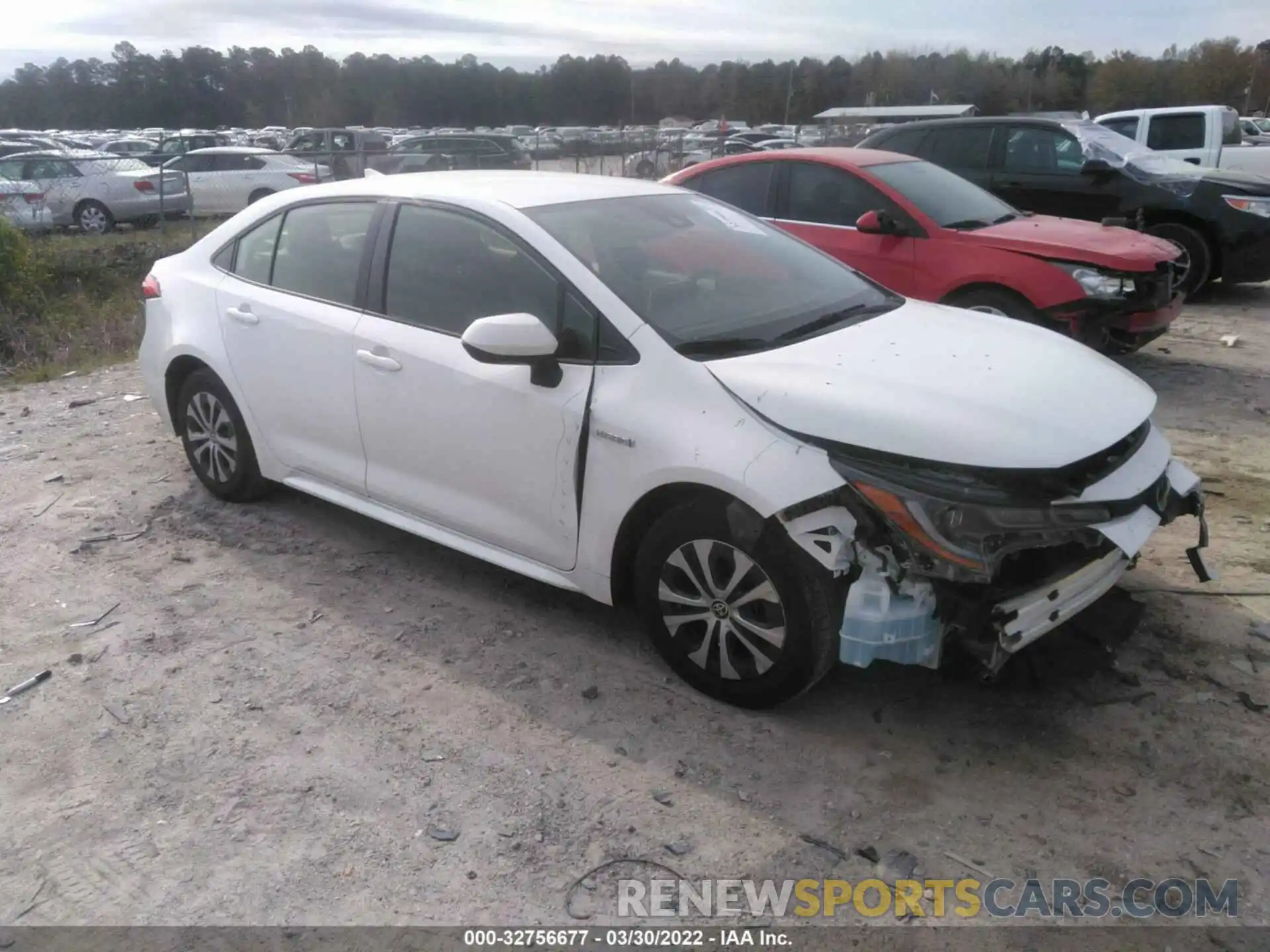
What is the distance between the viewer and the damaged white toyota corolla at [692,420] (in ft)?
9.97

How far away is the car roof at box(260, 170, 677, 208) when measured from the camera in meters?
4.15

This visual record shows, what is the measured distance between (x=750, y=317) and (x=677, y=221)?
0.73 meters

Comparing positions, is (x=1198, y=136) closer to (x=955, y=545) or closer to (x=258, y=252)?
(x=258, y=252)

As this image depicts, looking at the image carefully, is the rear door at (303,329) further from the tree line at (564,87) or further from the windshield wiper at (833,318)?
the tree line at (564,87)

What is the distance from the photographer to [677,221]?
14.0 ft

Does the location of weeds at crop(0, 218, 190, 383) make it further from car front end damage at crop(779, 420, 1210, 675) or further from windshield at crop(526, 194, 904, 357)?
car front end damage at crop(779, 420, 1210, 675)

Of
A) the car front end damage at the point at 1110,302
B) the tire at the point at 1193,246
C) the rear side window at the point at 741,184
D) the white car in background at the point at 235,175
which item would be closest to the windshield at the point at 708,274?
the car front end damage at the point at 1110,302

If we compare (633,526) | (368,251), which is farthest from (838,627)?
(368,251)

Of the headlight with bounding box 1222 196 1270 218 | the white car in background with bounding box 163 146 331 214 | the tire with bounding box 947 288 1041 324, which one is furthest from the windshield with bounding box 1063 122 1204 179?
the white car in background with bounding box 163 146 331 214

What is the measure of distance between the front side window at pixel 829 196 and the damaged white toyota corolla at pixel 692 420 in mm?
3002

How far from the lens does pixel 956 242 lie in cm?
696

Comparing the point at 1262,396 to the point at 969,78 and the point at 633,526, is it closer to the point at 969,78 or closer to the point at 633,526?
the point at 633,526

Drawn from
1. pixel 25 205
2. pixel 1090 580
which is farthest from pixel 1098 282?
pixel 25 205

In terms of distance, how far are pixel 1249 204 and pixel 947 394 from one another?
845 cm
